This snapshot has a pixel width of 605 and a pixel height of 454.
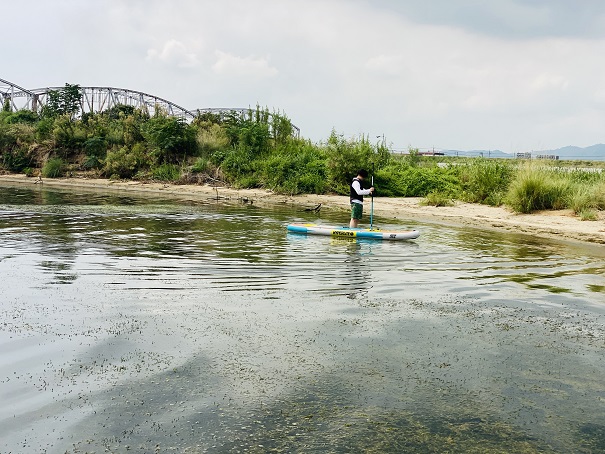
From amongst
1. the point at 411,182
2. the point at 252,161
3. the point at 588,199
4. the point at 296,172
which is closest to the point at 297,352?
the point at 588,199

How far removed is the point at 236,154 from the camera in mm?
32500

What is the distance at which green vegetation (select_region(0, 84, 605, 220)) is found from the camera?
66.6ft

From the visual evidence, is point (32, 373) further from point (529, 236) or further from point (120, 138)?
point (120, 138)

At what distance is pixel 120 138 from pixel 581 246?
3165cm

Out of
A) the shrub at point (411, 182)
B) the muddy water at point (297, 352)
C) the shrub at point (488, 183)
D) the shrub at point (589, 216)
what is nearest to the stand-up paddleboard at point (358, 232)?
the muddy water at point (297, 352)

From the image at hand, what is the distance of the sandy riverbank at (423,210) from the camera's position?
53.2ft

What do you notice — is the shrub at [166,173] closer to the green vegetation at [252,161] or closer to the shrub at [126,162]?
the green vegetation at [252,161]

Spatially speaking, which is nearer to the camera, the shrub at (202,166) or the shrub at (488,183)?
the shrub at (488,183)

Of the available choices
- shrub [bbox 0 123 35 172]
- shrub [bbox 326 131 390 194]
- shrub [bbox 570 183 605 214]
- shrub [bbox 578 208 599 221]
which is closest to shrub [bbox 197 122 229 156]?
Result: shrub [bbox 326 131 390 194]

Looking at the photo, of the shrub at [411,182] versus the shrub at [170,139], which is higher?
the shrub at [170,139]

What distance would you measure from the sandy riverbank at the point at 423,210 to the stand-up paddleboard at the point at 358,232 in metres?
3.99

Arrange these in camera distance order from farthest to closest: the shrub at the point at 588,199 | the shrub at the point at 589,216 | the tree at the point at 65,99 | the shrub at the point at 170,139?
the tree at the point at 65,99 < the shrub at the point at 170,139 < the shrub at the point at 588,199 < the shrub at the point at 589,216

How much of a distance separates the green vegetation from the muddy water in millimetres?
9750

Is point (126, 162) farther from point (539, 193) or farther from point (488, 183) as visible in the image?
point (539, 193)
